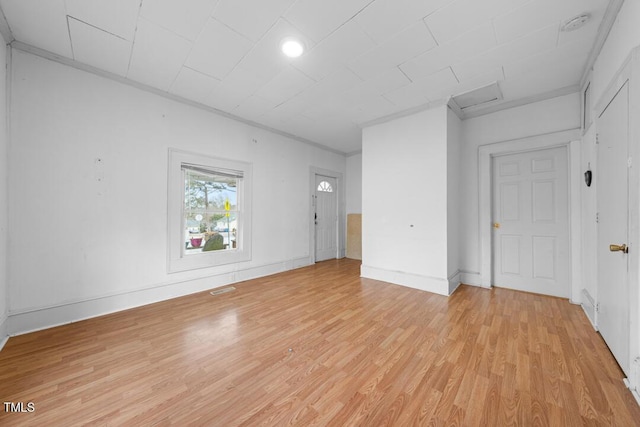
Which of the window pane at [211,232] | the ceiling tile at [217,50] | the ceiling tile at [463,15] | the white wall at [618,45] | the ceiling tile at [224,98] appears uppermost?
the ceiling tile at [224,98]

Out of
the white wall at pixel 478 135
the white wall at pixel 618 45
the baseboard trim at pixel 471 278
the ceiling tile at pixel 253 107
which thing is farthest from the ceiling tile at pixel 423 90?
the baseboard trim at pixel 471 278

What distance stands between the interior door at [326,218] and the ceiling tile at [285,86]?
2472 millimetres

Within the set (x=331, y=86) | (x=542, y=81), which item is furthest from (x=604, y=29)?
(x=331, y=86)

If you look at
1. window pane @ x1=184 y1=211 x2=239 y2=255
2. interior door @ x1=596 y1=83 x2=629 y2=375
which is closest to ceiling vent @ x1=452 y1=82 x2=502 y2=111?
interior door @ x1=596 y1=83 x2=629 y2=375

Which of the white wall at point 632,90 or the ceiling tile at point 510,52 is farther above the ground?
the ceiling tile at point 510,52

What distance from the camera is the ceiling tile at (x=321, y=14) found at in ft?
6.08

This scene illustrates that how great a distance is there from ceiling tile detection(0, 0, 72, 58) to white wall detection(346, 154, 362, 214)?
16.9 feet

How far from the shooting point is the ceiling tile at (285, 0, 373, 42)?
6.08 feet

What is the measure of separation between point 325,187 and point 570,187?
4.25 m

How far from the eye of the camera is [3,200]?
2.17 metres

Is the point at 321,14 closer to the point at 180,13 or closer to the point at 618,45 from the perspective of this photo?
the point at 180,13

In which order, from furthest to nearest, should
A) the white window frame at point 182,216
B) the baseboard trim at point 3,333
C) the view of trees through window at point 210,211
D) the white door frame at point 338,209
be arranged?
the white door frame at point 338,209 → the view of trees through window at point 210,211 → the white window frame at point 182,216 → the baseboard trim at point 3,333

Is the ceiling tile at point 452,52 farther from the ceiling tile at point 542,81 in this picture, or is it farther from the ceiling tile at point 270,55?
the ceiling tile at point 270,55

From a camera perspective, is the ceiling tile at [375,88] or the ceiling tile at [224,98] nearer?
the ceiling tile at [375,88]
